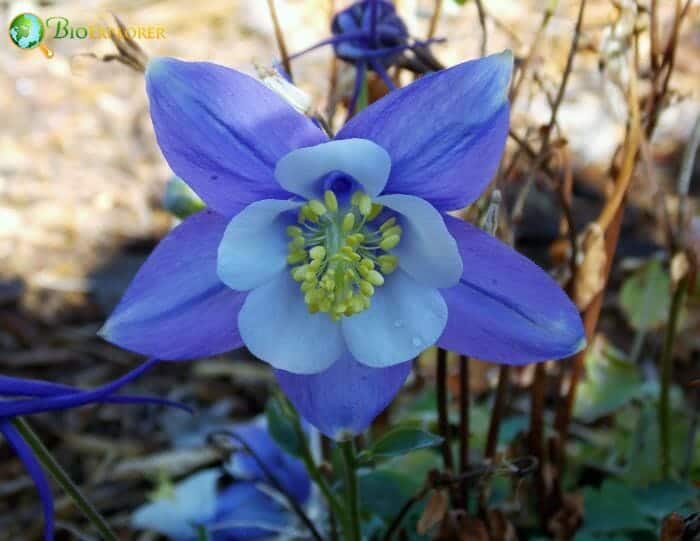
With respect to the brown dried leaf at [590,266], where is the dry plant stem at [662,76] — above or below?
above

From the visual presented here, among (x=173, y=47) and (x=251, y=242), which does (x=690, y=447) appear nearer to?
(x=251, y=242)

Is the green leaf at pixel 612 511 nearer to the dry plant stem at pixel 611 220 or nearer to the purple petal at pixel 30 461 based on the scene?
the dry plant stem at pixel 611 220

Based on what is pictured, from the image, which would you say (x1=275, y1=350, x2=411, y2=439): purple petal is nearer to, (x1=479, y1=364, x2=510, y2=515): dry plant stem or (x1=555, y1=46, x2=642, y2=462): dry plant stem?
(x1=479, y1=364, x2=510, y2=515): dry plant stem

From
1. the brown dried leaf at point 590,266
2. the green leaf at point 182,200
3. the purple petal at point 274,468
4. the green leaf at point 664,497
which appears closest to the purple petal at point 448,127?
the brown dried leaf at point 590,266

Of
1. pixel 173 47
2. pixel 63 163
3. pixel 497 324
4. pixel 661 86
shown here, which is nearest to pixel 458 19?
pixel 173 47

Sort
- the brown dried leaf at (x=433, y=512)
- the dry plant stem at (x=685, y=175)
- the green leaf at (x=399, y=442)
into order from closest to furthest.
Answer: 1. the green leaf at (x=399, y=442)
2. the brown dried leaf at (x=433, y=512)
3. the dry plant stem at (x=685, y=175)

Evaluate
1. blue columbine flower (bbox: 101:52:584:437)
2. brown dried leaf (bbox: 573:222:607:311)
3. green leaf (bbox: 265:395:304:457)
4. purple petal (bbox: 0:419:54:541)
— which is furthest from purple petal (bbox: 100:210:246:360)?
brown dried leaf (bbox: 573:222:607:311)

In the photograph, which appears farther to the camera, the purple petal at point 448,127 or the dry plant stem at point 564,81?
the dry plant stem at point 564,81
